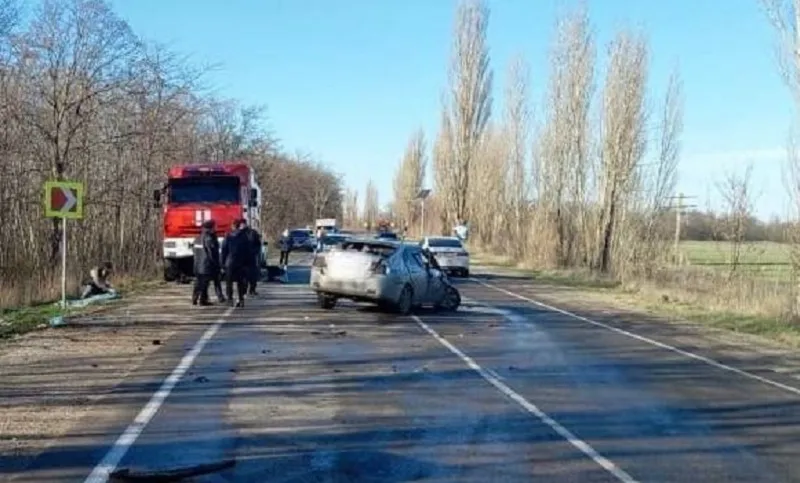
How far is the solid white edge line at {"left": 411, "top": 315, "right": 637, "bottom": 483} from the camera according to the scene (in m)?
7.75

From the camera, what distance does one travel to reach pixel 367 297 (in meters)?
22.2

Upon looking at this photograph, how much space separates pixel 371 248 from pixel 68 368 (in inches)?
410

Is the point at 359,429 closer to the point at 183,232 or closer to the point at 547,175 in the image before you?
the point at 183,232

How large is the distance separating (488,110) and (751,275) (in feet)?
153

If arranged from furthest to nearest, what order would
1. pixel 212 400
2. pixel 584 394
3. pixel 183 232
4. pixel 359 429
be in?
1. pixel 183 232
2. pixel 584 394
3. pixel 212 400
4. pixel 359 429

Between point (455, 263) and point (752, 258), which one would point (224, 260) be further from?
point (455, 263)

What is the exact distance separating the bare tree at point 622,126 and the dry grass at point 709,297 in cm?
356

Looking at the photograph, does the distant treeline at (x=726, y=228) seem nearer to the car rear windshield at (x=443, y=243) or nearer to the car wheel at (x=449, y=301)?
the car wheel at (x=449, y=301)

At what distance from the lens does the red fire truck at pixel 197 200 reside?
98.2 ft

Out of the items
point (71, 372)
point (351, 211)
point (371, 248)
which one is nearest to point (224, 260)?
point (371, 248)

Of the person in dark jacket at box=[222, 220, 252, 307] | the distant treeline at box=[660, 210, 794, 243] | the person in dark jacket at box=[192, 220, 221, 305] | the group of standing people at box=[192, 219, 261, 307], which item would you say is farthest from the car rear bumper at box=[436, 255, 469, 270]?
the person in dark jacket at box=[192, 220, 221, 305]

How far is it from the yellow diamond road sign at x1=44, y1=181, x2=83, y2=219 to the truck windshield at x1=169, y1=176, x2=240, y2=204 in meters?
8.81

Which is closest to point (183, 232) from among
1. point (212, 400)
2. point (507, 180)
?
point (212, 400)

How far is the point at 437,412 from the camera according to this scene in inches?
402
